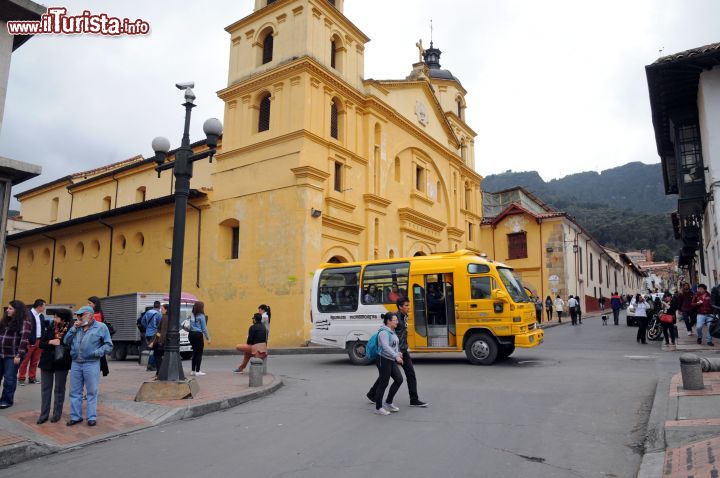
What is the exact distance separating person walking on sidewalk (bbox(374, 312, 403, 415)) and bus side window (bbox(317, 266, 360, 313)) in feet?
24.5

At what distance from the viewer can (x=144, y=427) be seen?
8.03 meters

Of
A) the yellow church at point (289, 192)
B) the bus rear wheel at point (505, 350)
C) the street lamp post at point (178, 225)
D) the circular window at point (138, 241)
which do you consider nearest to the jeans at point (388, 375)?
the street lamp post at point (178, 225)

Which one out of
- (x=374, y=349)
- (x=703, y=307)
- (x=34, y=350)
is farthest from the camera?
(x=703, y=307)

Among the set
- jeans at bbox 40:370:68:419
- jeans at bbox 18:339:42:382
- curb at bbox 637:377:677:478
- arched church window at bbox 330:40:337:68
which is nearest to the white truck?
jeans at bbox 18:339:42:382

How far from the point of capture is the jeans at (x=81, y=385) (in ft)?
26.0

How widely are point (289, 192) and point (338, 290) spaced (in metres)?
7.70

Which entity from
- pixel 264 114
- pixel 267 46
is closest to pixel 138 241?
pixel 264 114

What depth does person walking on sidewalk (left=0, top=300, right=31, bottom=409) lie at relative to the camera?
856 centimetres

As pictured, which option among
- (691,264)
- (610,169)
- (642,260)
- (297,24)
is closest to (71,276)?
(297,24)

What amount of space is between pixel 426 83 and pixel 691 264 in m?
21.4

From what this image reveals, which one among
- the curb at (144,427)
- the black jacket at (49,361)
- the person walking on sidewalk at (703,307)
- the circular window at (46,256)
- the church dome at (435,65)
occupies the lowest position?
the curb at (144,427)

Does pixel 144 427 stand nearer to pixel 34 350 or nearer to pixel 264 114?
pixel 34 350

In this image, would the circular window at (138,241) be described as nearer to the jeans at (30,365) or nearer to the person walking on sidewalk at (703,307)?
the jeans at (30,365)

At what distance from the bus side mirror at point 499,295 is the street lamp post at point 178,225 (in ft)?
25.1
